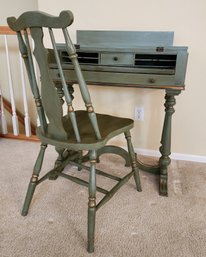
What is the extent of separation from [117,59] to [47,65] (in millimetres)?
499

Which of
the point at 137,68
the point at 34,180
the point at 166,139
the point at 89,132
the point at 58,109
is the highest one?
the point at 137,68

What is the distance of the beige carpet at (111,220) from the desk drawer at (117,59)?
0.78m

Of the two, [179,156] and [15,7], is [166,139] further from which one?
[15,7]

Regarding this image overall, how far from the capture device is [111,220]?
131cm

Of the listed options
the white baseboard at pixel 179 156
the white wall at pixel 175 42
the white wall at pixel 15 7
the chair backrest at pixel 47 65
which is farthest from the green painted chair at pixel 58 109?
the white wall at pixel 15 7

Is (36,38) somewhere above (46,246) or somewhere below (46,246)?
above

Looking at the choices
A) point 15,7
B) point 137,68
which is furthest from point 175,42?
point 15,7

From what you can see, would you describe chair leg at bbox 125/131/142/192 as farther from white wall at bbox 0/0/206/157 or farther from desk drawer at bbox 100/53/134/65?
white wall at bbox 0/0/206/157

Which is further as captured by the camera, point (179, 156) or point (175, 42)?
point (179, 156)

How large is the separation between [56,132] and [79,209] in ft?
1.69

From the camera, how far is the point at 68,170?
179cm

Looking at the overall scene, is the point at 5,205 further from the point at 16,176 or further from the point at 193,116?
the point at 193,116

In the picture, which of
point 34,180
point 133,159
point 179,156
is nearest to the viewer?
point 34,180

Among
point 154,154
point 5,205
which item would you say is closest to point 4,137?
point 5,205
